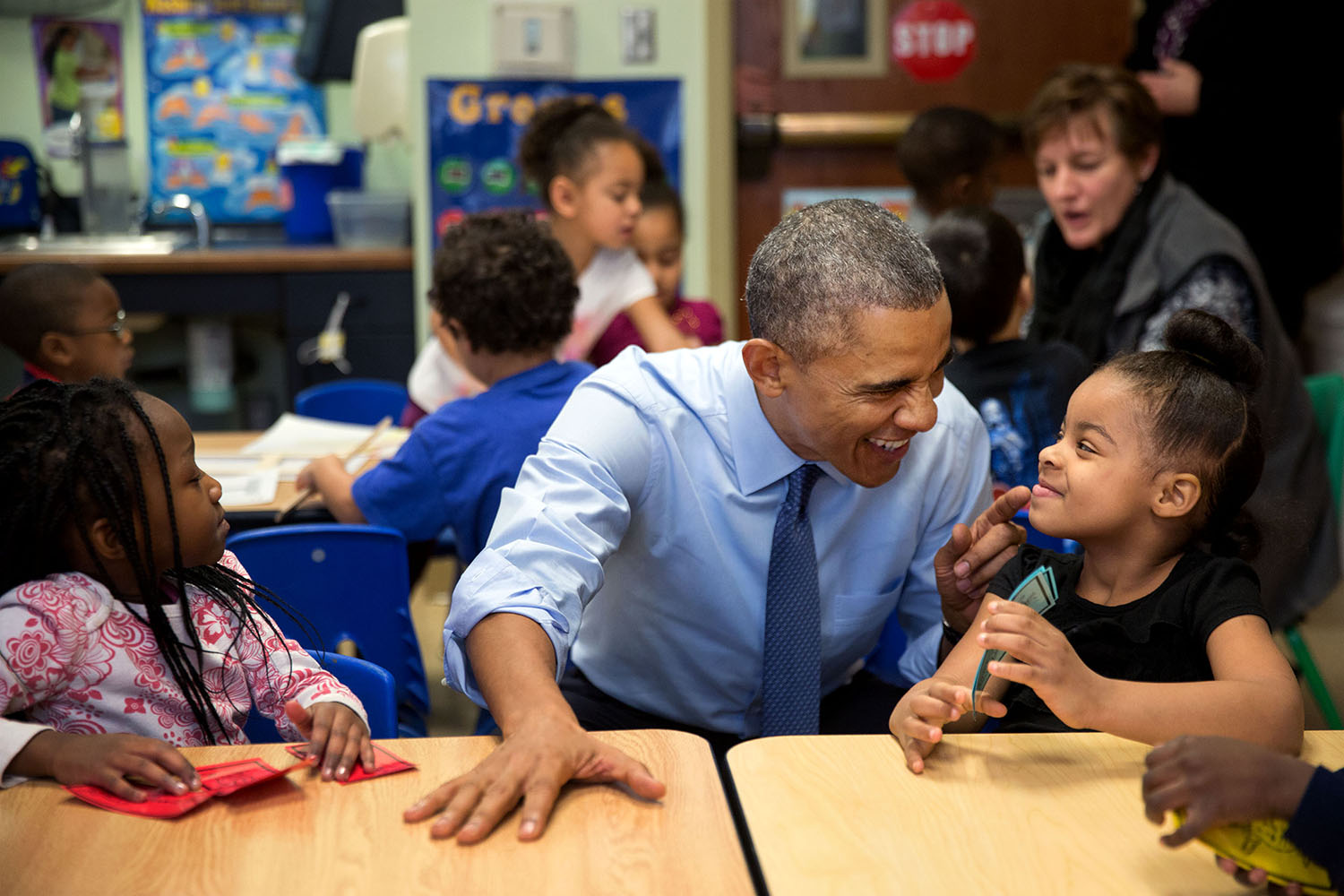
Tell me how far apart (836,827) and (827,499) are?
0.63 m

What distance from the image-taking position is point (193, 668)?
1.27 metres

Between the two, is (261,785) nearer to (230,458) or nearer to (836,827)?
(836,827)

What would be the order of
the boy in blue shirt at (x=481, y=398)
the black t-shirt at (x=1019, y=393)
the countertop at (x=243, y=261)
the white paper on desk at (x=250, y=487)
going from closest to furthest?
the boy in blue shirt at (x=481, y=398) → the black t-shirt at (x=1019, y=393) → the white paper on desk at (x=250, y=487) → the countertop at (x=243, y=261)

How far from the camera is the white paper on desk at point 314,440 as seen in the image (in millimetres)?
2742

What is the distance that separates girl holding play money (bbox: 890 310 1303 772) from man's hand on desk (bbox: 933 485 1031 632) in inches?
1.0

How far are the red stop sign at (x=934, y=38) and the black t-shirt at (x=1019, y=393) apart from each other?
7.49 feet

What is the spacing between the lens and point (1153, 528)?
51.7 inches

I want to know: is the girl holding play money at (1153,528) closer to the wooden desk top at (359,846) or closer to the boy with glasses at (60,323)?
the wooden desk top at (359,846)

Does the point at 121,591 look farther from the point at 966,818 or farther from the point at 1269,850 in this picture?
the point at 1269,850

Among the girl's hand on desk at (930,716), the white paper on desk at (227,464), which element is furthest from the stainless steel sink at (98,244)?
the girl's hand on desk at (930,716)

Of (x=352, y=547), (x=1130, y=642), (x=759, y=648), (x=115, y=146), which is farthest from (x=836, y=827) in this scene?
(x=115, y=146)

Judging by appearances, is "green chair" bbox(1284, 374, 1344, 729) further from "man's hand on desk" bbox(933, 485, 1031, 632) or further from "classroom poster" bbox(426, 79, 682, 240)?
"classroom poster" bbox(426, 79, 682, 240)

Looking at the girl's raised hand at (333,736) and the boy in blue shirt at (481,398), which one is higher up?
the boy in blue shirt at (481,398)

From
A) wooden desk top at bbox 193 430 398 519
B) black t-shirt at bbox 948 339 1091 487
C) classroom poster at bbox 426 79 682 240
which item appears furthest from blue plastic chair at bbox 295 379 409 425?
black t-shirt at bbox 948 339 1091 487
